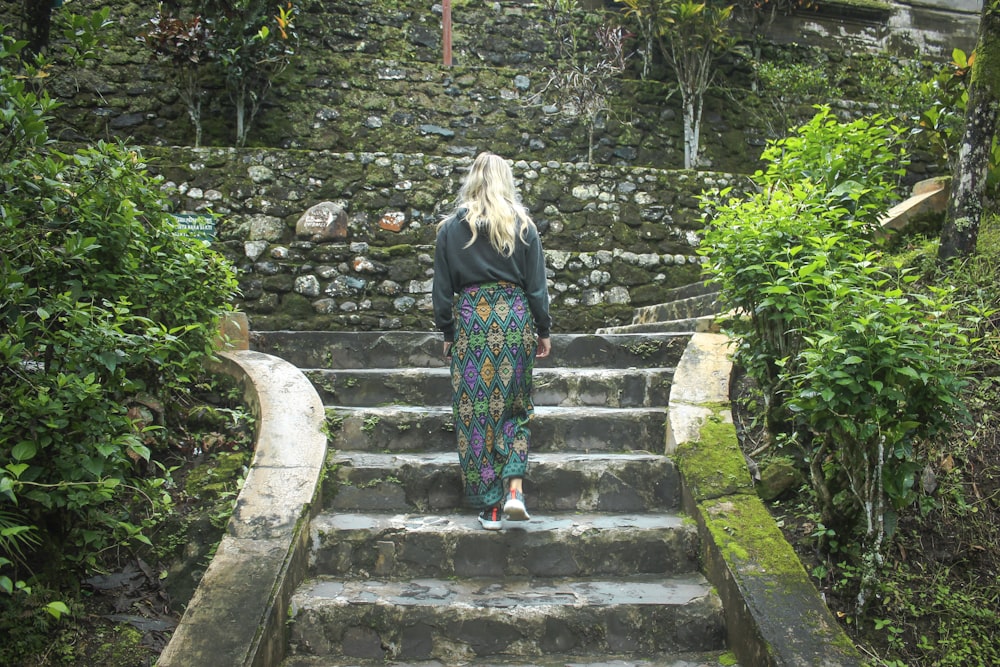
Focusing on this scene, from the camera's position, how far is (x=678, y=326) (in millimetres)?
4840

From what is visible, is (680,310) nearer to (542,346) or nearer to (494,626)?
(542,346)

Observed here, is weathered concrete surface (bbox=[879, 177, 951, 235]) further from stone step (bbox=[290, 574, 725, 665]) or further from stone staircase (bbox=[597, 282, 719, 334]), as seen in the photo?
stone step (bbox=[290, 574, 725, 665])

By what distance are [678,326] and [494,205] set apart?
226cm

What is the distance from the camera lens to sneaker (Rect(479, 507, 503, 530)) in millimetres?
2896

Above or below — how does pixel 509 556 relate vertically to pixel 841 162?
below

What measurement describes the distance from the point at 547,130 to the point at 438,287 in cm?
490

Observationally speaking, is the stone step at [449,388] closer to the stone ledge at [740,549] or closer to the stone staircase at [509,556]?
the stone staircase at [509,556]

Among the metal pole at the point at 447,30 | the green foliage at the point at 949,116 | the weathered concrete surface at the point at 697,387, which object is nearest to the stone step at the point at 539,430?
the weathered concrete surface at the point at 697,387

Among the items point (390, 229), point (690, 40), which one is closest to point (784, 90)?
point (690, 40)

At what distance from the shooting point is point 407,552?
2826 mm

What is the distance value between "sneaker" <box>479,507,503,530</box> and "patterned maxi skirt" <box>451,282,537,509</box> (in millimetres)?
29

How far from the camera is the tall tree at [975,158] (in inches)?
149

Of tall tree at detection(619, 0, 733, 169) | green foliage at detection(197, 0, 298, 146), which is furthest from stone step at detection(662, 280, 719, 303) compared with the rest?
green foliage at detection(197, 0, 298, 146)

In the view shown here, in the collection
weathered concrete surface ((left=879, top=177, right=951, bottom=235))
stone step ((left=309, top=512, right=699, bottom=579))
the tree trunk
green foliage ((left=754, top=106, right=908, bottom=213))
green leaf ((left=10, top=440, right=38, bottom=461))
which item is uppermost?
the tree trunk
